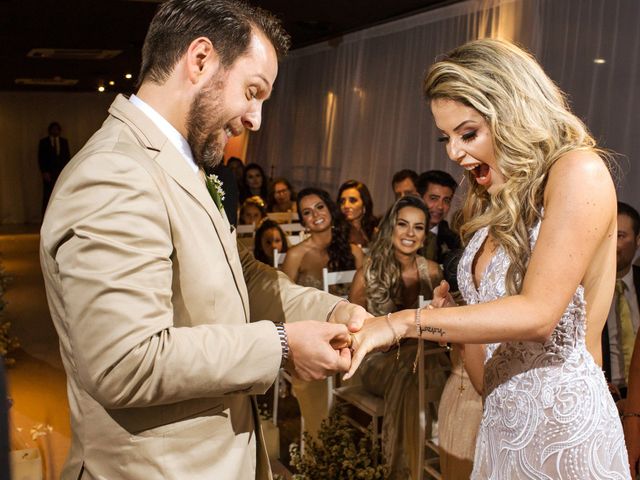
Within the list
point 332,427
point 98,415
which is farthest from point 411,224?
point 98,415

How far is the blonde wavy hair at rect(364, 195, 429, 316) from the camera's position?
4.50m

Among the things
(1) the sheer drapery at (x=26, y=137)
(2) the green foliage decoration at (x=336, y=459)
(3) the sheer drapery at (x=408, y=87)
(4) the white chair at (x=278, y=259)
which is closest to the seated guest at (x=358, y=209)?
(4) the white chair at (x=278, y=259)

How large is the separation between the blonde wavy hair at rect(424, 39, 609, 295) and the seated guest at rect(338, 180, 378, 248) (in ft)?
15.7

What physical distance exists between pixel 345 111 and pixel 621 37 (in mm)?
5463

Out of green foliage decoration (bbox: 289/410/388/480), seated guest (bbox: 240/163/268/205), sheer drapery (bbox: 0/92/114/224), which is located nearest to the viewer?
green foliage decoration (bbox: 289/410/388/480)

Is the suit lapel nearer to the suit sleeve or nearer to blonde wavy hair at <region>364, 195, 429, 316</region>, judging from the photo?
the suit sleeve

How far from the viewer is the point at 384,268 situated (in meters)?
4.61

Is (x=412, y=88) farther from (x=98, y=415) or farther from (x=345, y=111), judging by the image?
(x=98, y=415)

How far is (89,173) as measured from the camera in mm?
1299

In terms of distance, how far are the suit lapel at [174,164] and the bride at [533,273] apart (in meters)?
0.55

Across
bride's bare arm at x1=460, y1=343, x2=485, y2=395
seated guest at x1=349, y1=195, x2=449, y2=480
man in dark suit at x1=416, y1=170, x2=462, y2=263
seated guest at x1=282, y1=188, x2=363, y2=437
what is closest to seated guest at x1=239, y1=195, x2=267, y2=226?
seated guest at x1=282, y1=188, x2=363, y2=437

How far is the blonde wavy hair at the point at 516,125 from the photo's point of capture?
1.90m

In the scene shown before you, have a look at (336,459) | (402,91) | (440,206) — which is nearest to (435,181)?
(440,206)

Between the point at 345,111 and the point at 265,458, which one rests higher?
the point at 345,111
